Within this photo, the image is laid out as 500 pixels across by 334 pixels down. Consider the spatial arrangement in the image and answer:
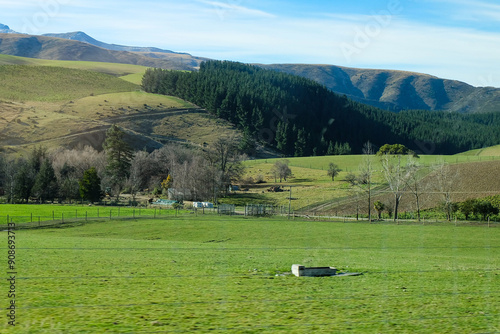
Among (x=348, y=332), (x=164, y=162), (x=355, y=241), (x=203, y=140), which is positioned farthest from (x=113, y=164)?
(x=348, y=332)

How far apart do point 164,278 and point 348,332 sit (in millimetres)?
6585

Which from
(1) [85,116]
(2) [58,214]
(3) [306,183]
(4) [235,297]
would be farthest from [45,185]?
(4) [235,297]

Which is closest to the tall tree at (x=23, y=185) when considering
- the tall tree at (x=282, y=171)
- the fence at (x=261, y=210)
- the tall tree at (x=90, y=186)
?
the tall tree at (x=90, y=186)

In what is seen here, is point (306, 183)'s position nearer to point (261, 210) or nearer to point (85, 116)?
point (261, 210)

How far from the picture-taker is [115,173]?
323ft

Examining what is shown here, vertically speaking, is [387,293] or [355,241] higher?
[387,293]

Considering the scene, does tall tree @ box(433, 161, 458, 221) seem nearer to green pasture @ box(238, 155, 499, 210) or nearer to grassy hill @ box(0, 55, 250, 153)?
green pasture @ box(238, 155, 499, 210)

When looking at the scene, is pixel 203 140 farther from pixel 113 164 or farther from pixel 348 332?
pixel 348 332

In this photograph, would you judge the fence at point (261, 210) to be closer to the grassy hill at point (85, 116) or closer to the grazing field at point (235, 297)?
the grazing field at point (235, 297)

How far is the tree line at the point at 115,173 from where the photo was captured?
82.2 metres

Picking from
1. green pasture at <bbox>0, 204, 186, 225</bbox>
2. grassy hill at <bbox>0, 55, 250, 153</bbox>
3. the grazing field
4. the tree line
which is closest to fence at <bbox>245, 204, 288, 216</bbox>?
green pasture at <bbox>0, 204, 186, 225</bbox>

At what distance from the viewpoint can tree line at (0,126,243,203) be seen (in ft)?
270

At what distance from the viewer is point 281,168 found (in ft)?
357

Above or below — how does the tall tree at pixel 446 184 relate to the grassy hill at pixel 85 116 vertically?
below
